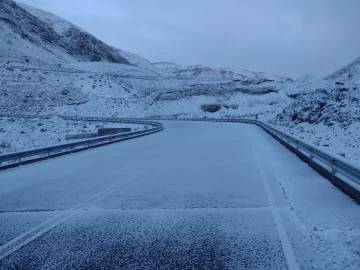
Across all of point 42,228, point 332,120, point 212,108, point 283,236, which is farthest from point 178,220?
point 212,108

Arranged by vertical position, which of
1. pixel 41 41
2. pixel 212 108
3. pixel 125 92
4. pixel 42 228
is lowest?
pixel 42 228

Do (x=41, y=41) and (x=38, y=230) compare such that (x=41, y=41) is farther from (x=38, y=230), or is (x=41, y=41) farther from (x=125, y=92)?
(x=38, y=230)

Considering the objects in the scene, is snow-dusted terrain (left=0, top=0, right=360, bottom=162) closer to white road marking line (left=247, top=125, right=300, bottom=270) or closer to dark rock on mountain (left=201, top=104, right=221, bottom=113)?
dark rock on mountain (left=201, top=104, right=221, bottom=113)

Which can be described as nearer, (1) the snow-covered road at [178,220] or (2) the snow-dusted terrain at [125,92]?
(1) the snow-covered road at [178,220]

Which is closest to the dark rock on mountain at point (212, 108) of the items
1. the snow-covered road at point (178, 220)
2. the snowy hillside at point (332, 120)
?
the snowy hillside at point (332, 120)

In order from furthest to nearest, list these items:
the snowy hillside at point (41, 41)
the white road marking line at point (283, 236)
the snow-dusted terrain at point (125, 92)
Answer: the snowy hillside at point (41, 41) → the snow-dusted terrain at point (125, 92) → the white road marking line at point (283, 236)

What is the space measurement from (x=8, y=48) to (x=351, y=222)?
111215 millimetres

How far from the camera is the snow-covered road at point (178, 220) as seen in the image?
14.7ft

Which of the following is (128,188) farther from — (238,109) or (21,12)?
(21,12)

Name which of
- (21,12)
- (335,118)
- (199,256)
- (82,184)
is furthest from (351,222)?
(21,12)

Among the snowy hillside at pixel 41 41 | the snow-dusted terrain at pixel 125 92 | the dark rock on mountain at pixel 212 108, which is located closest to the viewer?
the snow-dusted terrain at pixel 125 92

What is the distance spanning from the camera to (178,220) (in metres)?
6.12

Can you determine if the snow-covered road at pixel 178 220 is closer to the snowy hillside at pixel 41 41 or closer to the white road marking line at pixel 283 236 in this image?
the white road marking line at pixel 283 236

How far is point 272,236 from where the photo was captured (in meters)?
5.19
